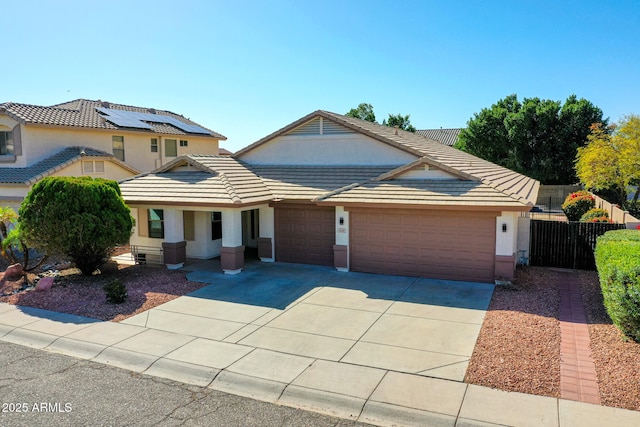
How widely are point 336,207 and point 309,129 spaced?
4.70 metres

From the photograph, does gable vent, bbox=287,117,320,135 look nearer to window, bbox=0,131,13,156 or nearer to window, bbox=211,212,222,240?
window, bbox=211,212,222,240

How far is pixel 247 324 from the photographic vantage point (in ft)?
35.9

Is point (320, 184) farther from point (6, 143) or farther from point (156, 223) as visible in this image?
point (6, 143)

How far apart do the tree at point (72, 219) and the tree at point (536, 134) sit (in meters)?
35.1

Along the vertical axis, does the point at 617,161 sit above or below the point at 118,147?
below

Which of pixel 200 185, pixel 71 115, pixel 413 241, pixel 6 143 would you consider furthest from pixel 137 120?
pixel 413 241

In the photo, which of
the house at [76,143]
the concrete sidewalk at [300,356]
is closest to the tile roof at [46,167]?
the house at [76,143]

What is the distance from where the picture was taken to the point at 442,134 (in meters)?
59.6

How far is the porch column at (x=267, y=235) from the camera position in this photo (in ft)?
57.6

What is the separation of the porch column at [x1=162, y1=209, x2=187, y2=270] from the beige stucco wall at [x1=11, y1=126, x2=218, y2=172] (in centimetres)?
1045

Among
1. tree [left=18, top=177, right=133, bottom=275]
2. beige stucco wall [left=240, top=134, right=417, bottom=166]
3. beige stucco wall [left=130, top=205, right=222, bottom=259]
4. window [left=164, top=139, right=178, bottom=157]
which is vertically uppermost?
window [left=164, top=139, right=178, bottom=157]

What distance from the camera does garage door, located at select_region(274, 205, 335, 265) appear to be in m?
16.9

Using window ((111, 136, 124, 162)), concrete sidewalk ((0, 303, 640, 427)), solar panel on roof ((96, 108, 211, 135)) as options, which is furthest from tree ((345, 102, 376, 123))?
concrete sidewalk ((0, 303, 640, 427))

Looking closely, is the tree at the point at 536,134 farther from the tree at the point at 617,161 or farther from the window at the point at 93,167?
the window at the point at 93,167
